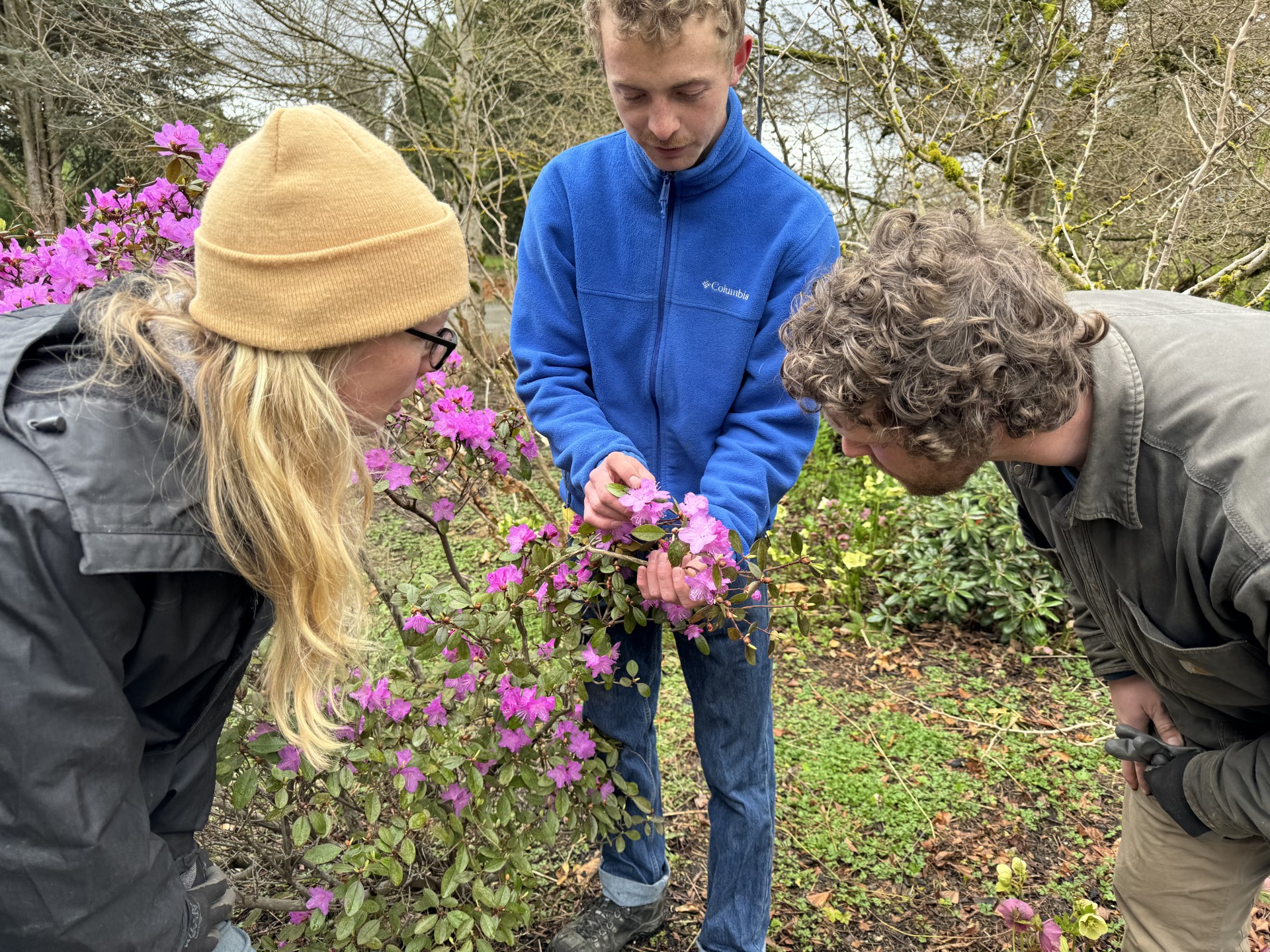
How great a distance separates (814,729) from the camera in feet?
11.1

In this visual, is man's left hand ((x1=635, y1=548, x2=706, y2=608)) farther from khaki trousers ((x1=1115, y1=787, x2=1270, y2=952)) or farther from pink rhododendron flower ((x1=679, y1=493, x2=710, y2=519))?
khaki trousers ((x1=1115, y1=787, x2=1270, y2=952))

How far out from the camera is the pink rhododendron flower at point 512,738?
180 centimetres

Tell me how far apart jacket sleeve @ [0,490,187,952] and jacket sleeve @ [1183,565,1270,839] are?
4.79 feet

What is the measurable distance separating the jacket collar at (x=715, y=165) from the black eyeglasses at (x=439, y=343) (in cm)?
73

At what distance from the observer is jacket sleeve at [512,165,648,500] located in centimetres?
183

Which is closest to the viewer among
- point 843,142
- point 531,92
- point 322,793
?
point 322,793

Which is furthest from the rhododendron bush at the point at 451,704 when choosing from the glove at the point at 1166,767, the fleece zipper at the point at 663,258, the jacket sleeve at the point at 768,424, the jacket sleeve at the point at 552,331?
the glove at the point at 1166,767

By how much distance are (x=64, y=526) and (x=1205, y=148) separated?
4.51 meters

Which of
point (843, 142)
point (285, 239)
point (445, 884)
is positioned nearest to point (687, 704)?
point (445, 884)

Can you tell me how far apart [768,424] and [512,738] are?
2.74 feet

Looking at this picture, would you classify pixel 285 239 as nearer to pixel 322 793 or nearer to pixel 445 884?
pixel 322 793

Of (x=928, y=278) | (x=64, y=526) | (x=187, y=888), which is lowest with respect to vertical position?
(x=187, y=888)

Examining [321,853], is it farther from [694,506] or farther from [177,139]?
[177,139]

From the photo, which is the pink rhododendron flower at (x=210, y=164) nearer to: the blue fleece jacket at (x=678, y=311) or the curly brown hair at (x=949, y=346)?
the blue fleece jacket at (x=678, y=311)
